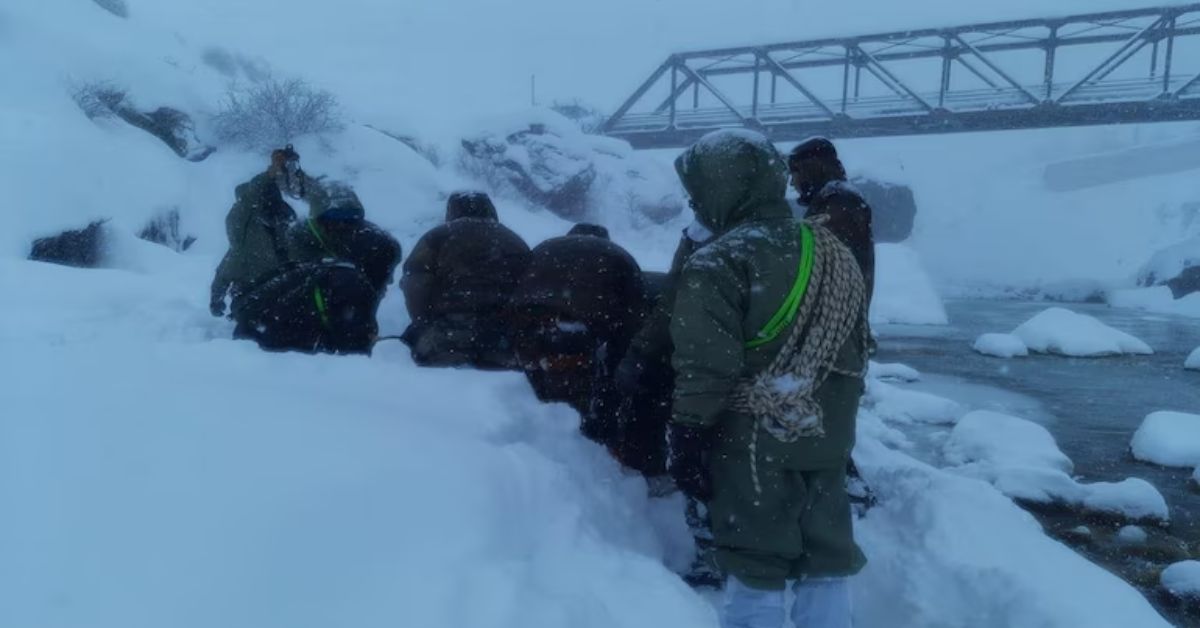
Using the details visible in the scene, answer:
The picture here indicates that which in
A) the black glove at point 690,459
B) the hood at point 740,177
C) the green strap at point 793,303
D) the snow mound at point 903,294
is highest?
the hood at point 740,177

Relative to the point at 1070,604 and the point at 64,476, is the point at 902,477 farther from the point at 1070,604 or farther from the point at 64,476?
the point at 64,476

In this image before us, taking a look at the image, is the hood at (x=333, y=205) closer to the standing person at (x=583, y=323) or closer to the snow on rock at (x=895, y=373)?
the standing person at (x=583, y=323)

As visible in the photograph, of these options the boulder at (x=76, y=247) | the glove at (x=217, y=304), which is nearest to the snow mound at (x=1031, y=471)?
the glove at (x=217, y=304)

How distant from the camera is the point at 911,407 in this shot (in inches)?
291

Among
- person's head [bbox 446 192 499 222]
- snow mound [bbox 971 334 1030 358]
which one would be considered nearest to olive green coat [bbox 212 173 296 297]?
person's head [bbox 446 192 499 222]

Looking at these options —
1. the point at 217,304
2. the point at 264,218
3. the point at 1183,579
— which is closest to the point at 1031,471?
the point at 1183,579

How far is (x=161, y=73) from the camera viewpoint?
1560cm

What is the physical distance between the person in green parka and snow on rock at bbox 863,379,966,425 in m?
A: 5.51

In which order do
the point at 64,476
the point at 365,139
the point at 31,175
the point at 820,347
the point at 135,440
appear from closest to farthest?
the point at 64,476
the point at 135,440
the point at 820,347
the point at 31,175
the point at 365,139

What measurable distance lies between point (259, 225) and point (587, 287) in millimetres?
2261

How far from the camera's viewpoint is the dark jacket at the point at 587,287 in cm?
300

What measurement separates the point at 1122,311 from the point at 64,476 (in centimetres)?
2609

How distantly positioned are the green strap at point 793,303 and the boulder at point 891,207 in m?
36.9

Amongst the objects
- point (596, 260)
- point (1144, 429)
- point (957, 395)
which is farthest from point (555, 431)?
point (957, 395)
